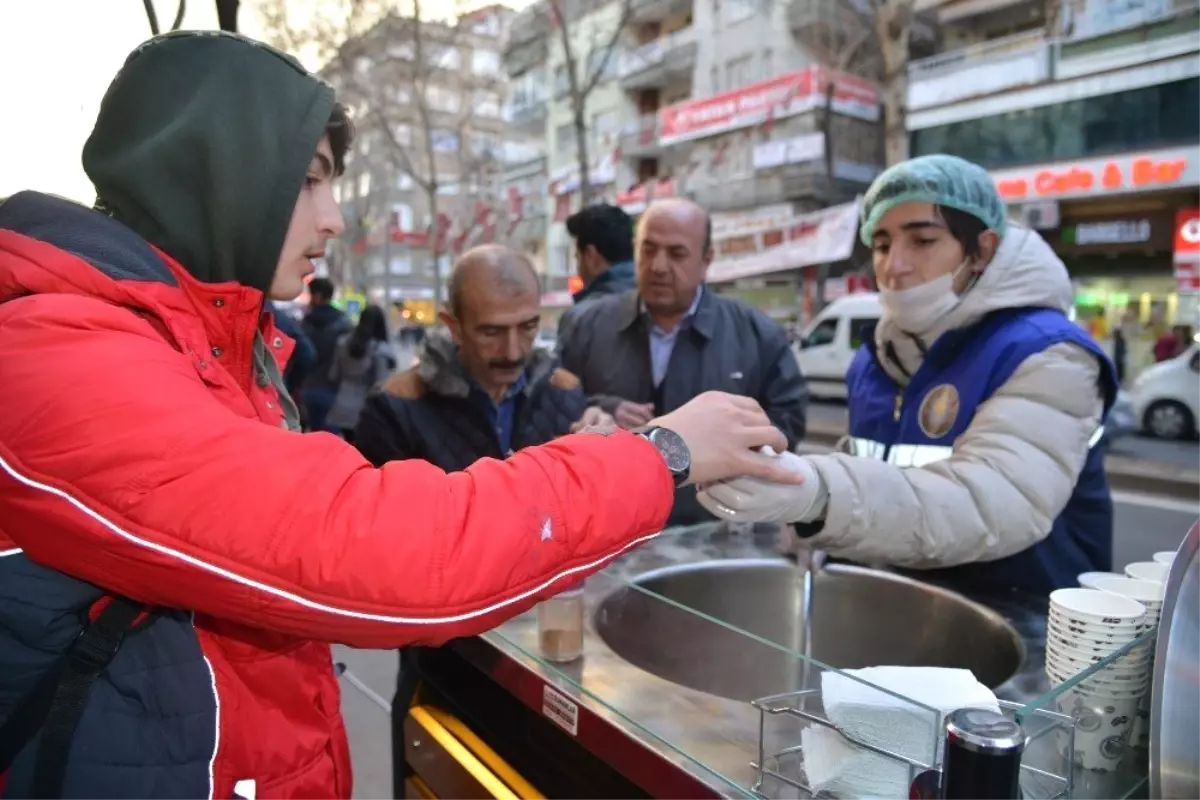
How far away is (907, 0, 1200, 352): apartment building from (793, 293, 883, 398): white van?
3086mm

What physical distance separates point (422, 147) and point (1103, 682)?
22.7 meters

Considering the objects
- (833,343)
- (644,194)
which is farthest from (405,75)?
(833,343)

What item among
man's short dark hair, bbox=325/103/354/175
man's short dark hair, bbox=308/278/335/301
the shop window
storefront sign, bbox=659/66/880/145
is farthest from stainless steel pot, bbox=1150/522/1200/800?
storefront sign, bbox=659/66/880/145

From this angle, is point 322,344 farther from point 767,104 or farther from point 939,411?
point 767,104

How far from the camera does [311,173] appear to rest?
1.11 metres

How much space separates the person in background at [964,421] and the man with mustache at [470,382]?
0.94 metres

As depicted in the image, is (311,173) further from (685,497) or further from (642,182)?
(642,182)

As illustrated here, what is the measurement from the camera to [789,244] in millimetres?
16328

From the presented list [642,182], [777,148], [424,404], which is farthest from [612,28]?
[424,404]

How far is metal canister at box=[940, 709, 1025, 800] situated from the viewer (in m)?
0.71

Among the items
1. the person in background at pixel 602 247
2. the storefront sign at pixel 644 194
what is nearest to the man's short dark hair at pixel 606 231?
the person in background at pixel 602 247

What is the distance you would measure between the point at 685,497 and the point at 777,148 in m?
15.6

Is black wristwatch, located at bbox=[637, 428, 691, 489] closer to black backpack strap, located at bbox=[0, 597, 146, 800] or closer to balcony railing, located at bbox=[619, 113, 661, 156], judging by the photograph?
black backpack strap, located at bbox=[0, 597, 146, 800]

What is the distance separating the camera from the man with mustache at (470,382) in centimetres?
234
